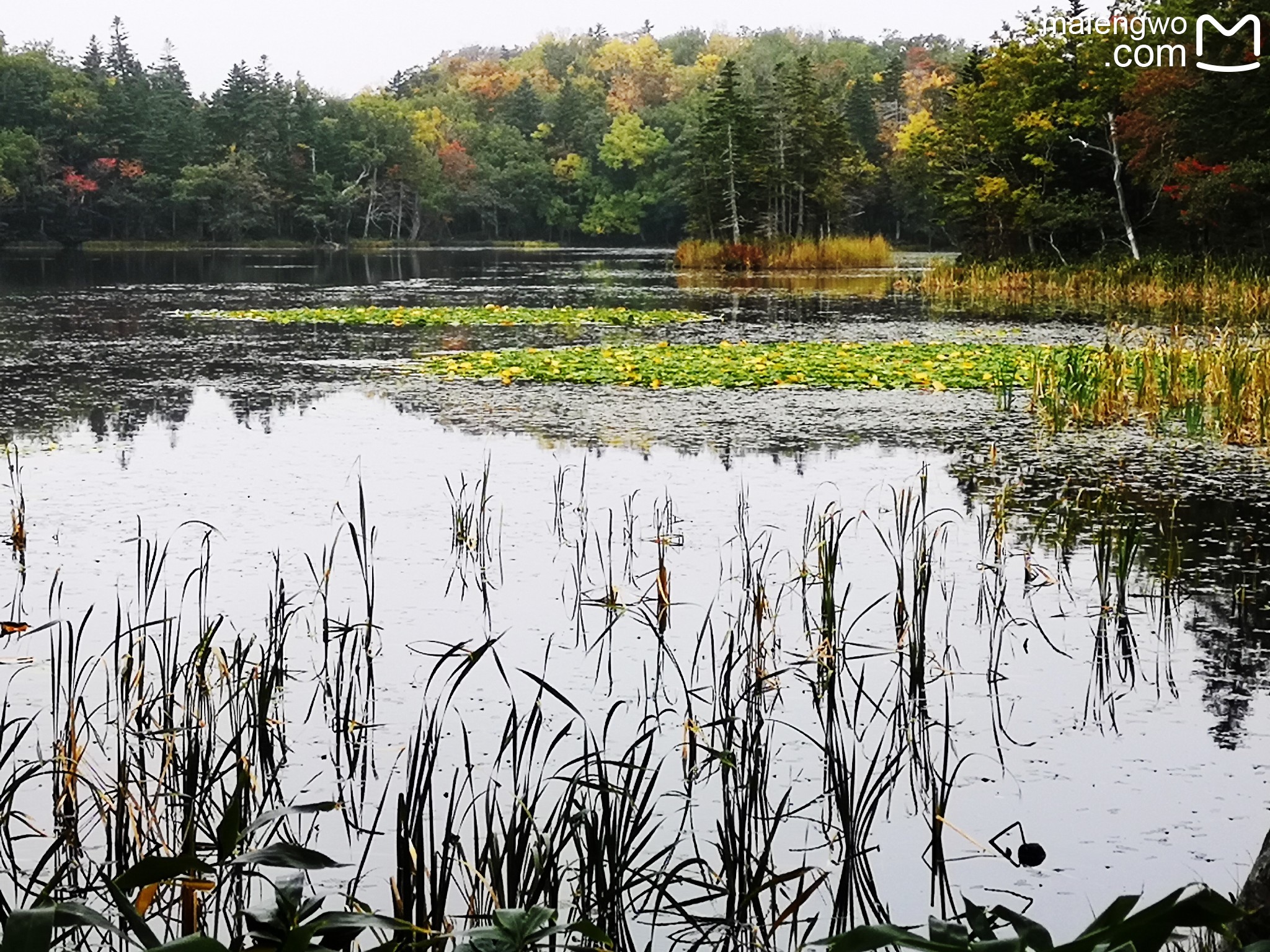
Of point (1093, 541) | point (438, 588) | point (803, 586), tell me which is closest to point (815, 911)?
point (803, 586)

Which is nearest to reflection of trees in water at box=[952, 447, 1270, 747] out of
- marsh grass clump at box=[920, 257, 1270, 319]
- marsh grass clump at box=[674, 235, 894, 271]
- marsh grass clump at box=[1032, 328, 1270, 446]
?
marsh grass clump at box=[1032, 328, 1270, 446]

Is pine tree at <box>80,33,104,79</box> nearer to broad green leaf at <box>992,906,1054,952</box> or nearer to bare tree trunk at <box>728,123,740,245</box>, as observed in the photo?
bare tree trunk at <box>728,123,740,245</box>

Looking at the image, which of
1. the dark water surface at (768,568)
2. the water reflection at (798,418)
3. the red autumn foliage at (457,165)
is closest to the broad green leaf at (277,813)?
the dark water surface at (768,568)

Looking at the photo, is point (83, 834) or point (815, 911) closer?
point (815, 911)

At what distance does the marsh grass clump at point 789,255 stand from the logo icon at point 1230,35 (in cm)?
1711

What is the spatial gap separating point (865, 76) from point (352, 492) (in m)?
90.0

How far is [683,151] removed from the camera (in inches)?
3083

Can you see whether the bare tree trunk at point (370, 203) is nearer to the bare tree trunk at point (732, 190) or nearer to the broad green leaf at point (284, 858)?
the bare tree trunk at point (732, 190)

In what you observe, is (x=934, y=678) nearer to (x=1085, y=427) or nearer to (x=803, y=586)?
(x=803, y=586)

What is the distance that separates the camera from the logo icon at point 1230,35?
25547 millimetres

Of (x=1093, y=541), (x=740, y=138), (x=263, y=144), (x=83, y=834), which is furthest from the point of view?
(x=263, y=144)

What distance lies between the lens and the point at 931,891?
3.34m

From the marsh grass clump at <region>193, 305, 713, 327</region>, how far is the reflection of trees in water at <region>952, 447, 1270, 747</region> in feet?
41.9

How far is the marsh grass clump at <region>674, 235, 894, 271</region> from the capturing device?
146 ft
